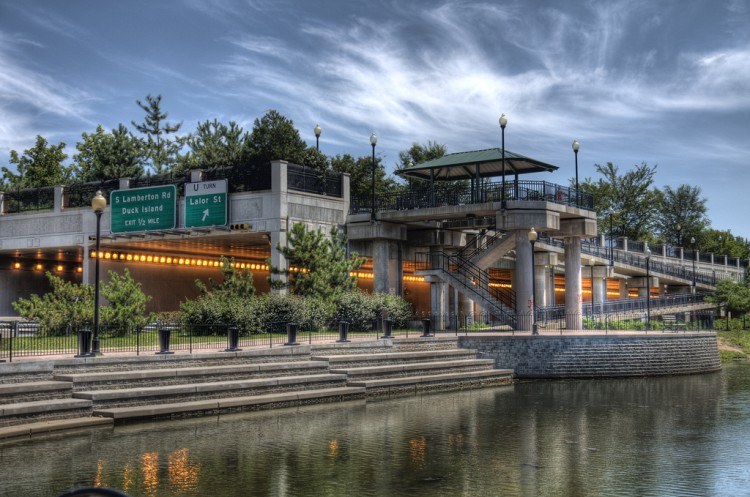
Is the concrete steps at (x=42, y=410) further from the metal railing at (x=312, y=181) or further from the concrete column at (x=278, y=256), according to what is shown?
the metal railing at (x=312, y=181)

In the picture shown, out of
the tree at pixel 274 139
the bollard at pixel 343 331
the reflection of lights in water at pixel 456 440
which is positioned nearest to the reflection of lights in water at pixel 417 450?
the reflection of lights in water at pixel 456 440

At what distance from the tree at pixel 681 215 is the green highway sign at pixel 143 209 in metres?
78.2

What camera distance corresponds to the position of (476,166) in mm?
46156

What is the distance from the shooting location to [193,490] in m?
14.7

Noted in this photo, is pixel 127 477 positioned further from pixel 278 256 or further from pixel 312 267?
pixel 278 256

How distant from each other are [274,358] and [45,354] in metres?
7.28

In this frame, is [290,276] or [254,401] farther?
[290,276]

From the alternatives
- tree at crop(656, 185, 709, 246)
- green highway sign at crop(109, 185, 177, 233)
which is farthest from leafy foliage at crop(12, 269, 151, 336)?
tree at crop(656, 185, 709, 246)

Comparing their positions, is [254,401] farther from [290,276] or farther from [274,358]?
[290,276]

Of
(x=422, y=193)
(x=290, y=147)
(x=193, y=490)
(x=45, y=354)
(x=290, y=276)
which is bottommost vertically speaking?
(x=193, y=490)

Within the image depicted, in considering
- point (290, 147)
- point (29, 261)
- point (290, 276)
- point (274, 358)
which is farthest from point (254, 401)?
point (290, 147)

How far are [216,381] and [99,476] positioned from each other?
34.8 feet

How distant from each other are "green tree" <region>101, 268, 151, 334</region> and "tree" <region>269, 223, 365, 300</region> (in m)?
7.43

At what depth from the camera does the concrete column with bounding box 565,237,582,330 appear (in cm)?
4616
